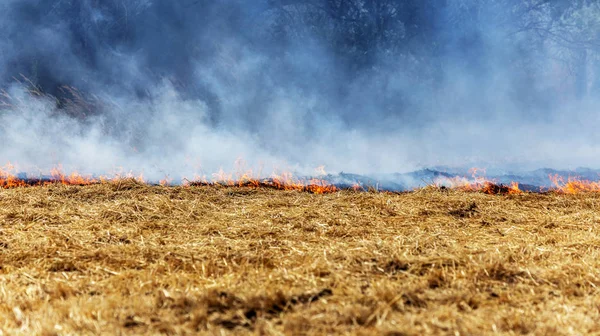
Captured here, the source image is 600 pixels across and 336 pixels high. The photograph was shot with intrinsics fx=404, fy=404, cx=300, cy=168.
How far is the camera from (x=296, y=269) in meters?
3.18

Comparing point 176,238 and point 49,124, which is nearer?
point 176,238

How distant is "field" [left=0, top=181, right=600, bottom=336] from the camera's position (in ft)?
7.43

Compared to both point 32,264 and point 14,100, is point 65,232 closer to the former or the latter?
point 32,264

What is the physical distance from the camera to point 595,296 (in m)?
2.69

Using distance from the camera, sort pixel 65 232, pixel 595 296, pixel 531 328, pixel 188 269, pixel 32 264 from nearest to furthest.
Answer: pixel 531 328
pixel 595 296
pixel 188 269
pixel 32 264
pixel 65 232

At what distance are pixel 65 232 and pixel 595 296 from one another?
501 cm

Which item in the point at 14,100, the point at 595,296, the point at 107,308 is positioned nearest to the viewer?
the point at 107,308

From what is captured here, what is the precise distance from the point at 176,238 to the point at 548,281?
3467 millimetres

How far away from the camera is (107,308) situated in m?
2.43

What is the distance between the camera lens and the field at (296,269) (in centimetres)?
227

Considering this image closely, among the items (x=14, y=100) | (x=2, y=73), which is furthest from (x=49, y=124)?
(x=2, y=73)

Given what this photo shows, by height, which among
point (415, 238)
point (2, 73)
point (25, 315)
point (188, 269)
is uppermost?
point (2, 73)

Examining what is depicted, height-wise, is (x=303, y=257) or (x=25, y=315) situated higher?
(x=303, y=257)

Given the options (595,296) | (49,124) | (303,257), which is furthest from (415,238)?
(49,124)
